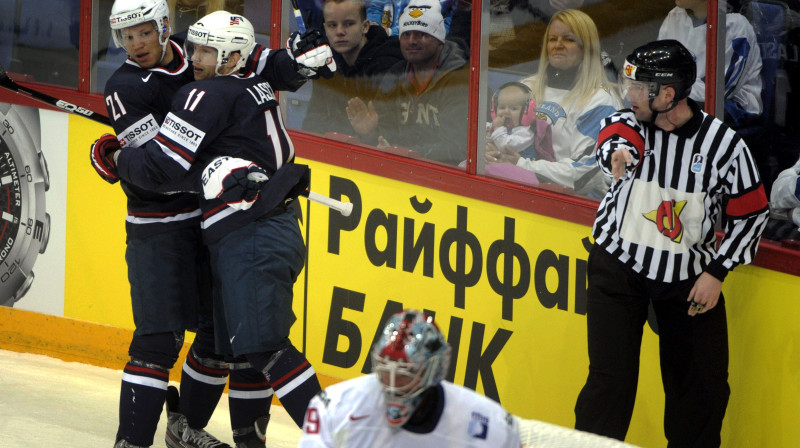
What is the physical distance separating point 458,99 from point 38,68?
6.44 ft

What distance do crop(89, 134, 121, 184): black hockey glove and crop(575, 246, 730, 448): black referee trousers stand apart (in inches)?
55.6

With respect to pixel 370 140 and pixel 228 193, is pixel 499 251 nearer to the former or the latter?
pixel 370 140

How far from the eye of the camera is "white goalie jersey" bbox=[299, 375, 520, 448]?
2.16 m

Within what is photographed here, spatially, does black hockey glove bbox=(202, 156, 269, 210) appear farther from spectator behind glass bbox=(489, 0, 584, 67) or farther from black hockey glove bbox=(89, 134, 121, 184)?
spectator behind glass bbox=(489, 0, 584, 67)

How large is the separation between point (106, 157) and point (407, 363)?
1764 mm

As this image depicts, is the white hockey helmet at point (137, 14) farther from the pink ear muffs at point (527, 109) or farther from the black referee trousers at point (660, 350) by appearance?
the black referee trousers at point (660, 350)

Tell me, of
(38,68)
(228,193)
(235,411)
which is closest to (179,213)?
(228,193)

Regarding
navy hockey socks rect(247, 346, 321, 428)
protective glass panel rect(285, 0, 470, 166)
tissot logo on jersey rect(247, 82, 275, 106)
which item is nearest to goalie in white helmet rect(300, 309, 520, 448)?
navy hockey socks rect(247, 346, 321, 428)

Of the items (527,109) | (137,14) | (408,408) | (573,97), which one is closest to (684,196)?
(573,97)

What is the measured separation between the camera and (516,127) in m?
4.02

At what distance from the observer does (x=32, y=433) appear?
415 centimetres

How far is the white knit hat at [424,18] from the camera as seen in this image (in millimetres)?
4137

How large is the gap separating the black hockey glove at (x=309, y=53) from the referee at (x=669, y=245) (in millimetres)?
901

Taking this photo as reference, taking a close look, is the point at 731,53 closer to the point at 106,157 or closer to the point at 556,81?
the point at 556,81
